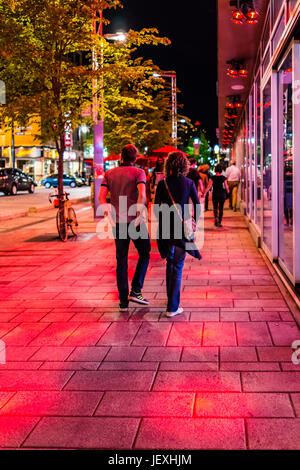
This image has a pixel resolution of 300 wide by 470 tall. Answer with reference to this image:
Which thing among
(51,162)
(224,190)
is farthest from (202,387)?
(51,162)

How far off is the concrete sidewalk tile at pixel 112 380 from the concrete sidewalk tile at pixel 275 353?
99 centimetres

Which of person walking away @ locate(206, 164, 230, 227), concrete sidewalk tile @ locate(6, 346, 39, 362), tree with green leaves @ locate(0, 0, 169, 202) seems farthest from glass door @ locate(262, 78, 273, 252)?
concrete sidewalk tile @ locate(6, 346, 39, 362)

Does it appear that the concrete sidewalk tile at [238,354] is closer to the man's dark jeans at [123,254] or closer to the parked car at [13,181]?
the man's dark jeans at [123,254]

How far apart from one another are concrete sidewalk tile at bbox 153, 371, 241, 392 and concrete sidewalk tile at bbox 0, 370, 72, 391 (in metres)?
0.73

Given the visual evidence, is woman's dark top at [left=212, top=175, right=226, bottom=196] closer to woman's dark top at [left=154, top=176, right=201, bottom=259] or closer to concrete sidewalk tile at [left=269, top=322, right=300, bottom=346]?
woman's dark top at [left=154, top=176, right=201, bottom=259]

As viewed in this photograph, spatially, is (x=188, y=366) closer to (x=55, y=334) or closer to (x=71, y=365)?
(x=71, y=365)

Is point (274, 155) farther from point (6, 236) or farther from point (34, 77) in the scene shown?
point (6, 236)

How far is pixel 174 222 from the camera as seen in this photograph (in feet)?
21.1

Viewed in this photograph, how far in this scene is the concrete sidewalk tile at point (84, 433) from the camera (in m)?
3.42

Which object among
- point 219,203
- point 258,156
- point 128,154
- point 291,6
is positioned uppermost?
point 291,6

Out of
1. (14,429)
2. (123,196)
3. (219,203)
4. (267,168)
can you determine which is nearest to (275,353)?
(14,429)

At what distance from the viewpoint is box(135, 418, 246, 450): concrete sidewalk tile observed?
3.37 m

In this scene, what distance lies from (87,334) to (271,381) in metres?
2.07

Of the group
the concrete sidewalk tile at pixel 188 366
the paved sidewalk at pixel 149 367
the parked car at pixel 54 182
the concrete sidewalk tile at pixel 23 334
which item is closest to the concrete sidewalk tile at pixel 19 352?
the paved sidewalk at pixel 149 367
